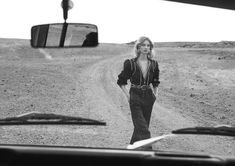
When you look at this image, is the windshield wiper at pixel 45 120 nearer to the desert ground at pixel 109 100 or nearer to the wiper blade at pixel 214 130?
the wiper blade at pixel 214 130

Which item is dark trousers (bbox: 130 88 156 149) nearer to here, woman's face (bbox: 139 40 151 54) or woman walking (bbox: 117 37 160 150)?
woman walking (bbox: 117 37 160 150)

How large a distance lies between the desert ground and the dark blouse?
1208mm

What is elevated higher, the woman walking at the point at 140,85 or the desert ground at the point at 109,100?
the woman walking at the point at 140,85

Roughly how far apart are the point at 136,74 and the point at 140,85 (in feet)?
0.88

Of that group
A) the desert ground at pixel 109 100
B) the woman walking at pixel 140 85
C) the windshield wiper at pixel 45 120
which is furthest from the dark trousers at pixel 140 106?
the windshield wiper at pixel 45 120

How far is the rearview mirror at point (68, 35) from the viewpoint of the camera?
13.3 ft

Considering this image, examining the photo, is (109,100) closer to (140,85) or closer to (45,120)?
(140,85)

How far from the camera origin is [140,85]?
28.6ft

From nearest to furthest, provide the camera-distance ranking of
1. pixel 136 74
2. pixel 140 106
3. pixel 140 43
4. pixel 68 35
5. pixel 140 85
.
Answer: pixel 68 35 < pixel 140 106 < pixel 140 85 < pixel 136 74 < pixel 140 43

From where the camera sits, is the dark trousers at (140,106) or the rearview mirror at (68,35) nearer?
the rearview mirror at (68,35)

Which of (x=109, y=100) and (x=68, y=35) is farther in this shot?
(x=109, y=100)

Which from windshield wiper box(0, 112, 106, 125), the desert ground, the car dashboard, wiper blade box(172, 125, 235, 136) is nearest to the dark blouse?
the desert ground

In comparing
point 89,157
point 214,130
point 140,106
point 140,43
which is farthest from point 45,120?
point 140,43

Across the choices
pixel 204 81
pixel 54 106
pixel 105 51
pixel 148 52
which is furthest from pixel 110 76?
pixel 105 51
